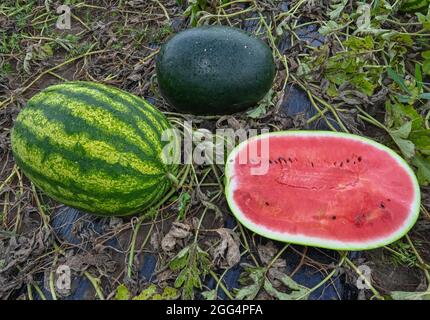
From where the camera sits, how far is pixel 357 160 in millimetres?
1884

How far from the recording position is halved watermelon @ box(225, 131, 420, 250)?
175cm

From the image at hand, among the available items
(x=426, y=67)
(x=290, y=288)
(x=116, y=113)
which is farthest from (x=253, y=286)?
(x=426, y=67)

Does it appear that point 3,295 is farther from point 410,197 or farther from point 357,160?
point 410,197

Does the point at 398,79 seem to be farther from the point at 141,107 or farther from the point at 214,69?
the point at 141,107

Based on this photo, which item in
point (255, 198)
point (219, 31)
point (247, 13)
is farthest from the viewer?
point (247, 13)

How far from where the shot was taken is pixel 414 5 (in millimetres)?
2465

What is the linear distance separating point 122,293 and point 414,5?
228 cm

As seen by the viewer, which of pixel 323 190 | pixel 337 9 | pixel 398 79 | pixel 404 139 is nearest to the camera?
pixel 323 190

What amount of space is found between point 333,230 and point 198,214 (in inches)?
24.3

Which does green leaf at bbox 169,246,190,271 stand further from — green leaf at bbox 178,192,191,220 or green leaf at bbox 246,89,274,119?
green leaf at bbox 246,89,274,119

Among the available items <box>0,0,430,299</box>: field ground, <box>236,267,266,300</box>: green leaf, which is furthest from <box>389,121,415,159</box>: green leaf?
<box>236,267,266,300</box>: green leaf

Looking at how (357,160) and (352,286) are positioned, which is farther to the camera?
(357,160)

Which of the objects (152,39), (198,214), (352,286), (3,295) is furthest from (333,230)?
(152,39)

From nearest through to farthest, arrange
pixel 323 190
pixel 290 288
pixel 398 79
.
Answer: pixel 290 288 < pixel 323 190 < pixel 398 79
